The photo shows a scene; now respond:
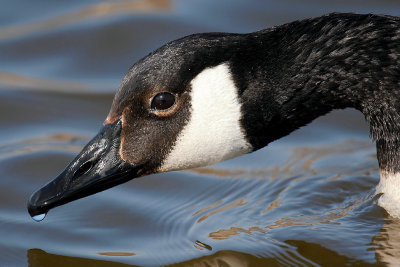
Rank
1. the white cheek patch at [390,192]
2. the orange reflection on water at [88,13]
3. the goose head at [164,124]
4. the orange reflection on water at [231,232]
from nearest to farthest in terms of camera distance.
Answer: the goose head at [164,124] → the white cheek patch at [390,192] → the orange reflection on water at [231,232] → the orange reflection on water at [88,13]

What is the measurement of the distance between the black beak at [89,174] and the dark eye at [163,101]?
31 cm

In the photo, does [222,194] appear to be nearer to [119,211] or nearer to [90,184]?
[119,211]

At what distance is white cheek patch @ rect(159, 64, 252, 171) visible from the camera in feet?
20.2

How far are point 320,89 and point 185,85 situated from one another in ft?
3.23

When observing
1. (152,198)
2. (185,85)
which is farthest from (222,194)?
(185,85)

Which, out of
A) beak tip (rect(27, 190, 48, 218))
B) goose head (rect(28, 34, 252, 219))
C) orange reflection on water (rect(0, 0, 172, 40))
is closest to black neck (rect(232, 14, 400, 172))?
goose head (rect(28, 34, 252, 219))

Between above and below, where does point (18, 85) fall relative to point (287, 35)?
above

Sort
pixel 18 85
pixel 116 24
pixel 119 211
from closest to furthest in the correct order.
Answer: pixel 119 211
pixel 18 85
pixel 116 24

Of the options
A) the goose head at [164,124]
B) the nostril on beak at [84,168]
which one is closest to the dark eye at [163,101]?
the goose head at [164,124]

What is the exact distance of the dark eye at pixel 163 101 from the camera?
6.21 meters

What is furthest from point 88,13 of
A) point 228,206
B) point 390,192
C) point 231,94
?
point 390,192

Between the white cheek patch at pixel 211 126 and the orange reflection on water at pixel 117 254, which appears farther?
the orange reflection on water at pixel 117 254

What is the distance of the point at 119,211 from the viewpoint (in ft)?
24.3

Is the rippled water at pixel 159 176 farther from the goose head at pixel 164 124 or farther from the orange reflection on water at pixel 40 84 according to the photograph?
the goose head at pixel 164 124
